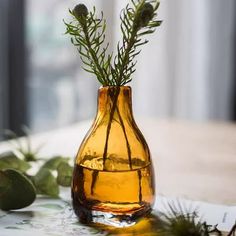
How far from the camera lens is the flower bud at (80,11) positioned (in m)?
0.59

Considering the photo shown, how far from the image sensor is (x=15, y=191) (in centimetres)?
65

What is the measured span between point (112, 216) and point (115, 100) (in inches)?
5.3

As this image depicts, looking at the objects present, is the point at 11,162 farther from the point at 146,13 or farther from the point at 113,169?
the point at 146,13

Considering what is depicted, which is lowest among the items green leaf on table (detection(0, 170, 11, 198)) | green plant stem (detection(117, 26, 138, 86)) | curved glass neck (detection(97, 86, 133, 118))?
green leaf on table (detection(0, 170, 11, 198))

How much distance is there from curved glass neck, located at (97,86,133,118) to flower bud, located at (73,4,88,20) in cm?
9

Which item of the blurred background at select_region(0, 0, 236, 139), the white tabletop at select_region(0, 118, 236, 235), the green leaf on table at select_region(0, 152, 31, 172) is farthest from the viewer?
the blurred background at select_region(0, 0, 236, 139)

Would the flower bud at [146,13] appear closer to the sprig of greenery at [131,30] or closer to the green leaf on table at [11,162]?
the sprig of greenery at [131,30]

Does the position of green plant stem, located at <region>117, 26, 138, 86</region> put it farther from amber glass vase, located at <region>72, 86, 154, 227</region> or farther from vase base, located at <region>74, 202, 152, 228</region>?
vase base, located at <region>74, 202, 152, 228</region>

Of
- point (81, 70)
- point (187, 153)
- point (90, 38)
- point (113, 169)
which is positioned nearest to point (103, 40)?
point (90, 38)

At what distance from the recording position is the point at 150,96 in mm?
2449

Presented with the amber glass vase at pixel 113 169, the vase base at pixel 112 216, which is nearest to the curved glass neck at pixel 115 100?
the amber glass vase at pixel 113 169

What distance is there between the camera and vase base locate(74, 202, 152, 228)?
611mm

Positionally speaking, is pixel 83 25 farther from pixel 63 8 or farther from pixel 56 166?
pixel 63 8

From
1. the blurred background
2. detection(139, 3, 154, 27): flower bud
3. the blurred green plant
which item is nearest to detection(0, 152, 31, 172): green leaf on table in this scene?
the blurred green plant
